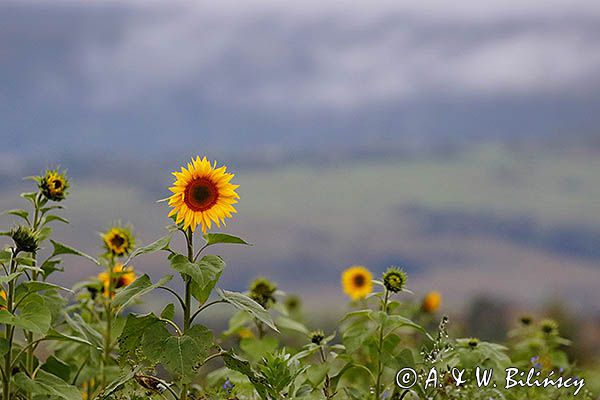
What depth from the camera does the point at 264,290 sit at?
9.78 feet

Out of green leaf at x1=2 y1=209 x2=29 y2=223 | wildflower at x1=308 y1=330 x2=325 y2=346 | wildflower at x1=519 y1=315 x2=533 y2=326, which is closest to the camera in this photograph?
green leaf at x1=2 y1=209 x2=29 y2=223

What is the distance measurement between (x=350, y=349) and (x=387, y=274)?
0.25m

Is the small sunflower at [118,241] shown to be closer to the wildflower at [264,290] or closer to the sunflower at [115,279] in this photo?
the sunflower at [115,279]

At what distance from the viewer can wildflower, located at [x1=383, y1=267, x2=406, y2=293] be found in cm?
246

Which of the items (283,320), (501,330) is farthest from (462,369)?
(501,330)

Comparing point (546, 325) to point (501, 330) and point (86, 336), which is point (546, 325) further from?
point (501, 330)

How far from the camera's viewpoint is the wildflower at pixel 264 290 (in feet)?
9.73

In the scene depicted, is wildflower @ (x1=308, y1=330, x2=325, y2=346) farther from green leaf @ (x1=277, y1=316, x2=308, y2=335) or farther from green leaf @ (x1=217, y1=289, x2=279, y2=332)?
green leaf @ (x1=217, y1=289, x2=279, y2=332)

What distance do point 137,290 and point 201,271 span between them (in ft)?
0.64

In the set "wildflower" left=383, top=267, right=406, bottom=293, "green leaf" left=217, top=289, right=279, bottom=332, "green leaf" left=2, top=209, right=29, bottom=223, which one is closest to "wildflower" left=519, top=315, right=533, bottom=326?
"wildflower" left=383, top=267, right=406, bottom=293

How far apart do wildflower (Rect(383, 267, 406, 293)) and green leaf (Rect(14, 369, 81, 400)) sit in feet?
2.98

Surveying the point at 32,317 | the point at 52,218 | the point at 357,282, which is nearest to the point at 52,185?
the point at 52,218

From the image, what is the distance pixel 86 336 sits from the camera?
2.33 meters

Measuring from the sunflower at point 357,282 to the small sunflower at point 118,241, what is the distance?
1.20 m
